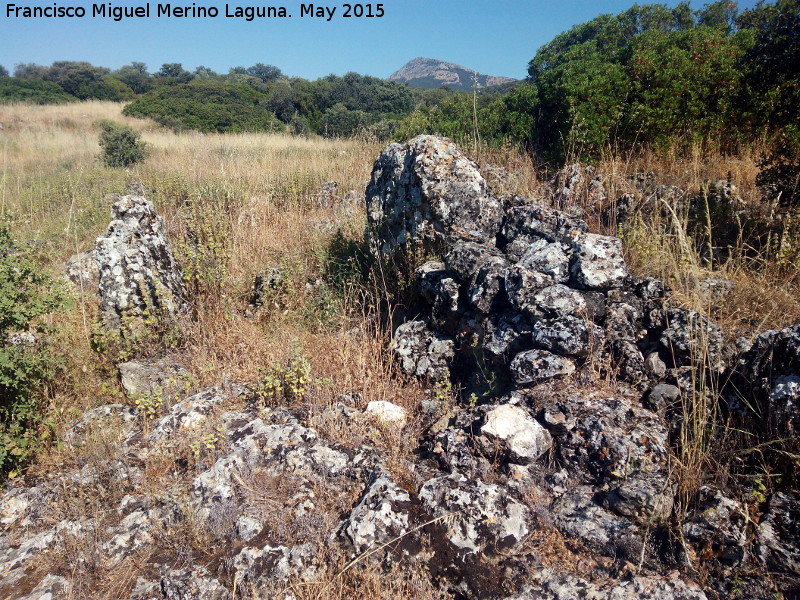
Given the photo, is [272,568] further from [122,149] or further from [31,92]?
[31,92]

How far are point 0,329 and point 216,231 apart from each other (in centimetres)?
301

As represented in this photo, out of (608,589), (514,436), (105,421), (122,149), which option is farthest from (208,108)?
(608,589)

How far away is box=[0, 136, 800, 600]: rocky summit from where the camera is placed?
2.38 meters

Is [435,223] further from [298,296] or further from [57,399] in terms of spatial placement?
[57,399]

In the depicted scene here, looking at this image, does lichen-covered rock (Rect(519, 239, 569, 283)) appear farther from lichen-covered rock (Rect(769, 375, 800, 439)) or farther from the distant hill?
the distant hill

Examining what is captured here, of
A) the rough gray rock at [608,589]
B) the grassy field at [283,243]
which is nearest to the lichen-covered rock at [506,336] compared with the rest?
the grassy field at [283,243]

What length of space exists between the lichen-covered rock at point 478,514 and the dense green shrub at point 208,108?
1695cm

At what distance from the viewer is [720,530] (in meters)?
2.34

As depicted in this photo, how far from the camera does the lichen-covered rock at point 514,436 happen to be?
9.70 ft

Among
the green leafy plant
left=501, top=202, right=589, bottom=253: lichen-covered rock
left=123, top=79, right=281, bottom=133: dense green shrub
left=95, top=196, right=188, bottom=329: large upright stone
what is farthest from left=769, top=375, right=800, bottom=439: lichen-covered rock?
left=123, top=79, right=281, bottom=133: dense green shrub

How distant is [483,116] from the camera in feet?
29.2

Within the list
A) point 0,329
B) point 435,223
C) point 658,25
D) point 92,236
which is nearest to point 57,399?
point 0,329

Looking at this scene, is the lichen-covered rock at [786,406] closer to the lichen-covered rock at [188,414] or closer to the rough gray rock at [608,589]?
the rough gray rock at [608,589]

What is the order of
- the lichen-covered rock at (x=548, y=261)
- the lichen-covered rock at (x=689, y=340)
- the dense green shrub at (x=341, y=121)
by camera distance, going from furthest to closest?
the dense green shrub at (x=341, y=121) → the lichen-covered rock at (x=548, y=261) → the lichen-covered rock at (x=689, y=340)
